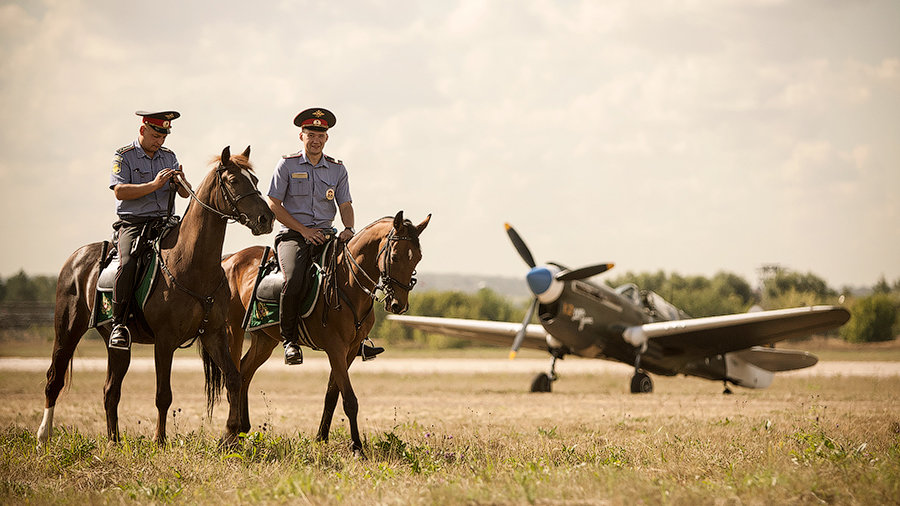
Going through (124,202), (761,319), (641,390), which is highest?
(124,202)

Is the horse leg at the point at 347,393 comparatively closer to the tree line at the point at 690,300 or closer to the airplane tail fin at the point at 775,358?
the airplane tail fin at the point at 775,358

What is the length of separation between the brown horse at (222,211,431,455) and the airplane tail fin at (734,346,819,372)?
53.9 ft

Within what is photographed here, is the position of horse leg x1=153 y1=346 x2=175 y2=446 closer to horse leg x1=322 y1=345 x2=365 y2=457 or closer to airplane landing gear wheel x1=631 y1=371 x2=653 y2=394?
horse leg x1=322 y1=345 x2=365 y2=457

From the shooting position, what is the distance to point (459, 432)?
28.7 feet

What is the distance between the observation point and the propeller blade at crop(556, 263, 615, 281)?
18.3 m

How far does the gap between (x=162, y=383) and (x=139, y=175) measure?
2.11 metres

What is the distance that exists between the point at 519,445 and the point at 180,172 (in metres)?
4.25

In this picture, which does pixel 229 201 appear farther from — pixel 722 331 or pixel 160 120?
pixel 722 331

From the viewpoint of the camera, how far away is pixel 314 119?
300 inches

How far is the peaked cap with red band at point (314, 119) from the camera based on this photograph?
760cm

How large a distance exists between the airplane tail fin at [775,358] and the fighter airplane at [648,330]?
3cm

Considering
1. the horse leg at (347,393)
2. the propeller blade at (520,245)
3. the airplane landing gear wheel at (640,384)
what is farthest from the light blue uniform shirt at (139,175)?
the airplane landing gear wheel at (640,384)

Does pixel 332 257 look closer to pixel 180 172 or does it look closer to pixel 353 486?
pixel 180 172

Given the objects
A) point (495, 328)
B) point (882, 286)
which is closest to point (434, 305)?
point (495, 328)
